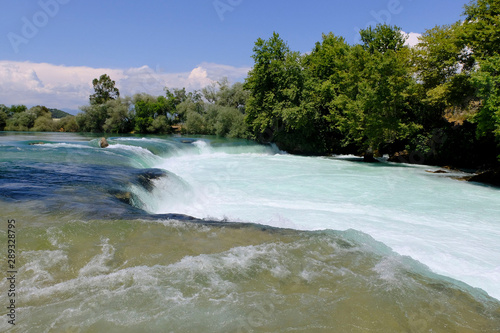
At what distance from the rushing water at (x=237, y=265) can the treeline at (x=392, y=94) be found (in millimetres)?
9252

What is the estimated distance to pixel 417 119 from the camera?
898 inches

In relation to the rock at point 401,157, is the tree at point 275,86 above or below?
above

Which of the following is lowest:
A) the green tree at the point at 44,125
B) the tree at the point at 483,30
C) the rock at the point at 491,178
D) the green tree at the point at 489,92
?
the green tree at the point at 44,125

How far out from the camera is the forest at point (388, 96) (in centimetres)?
1686

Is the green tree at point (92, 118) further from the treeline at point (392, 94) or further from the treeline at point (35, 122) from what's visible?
the treeline at point (392, 94)

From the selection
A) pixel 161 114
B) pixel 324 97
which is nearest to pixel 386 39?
pixel 324 97

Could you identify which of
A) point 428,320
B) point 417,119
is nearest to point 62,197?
point 428,320

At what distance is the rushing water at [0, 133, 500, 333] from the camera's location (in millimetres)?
3420

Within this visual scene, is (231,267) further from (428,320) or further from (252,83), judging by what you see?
(252,83)

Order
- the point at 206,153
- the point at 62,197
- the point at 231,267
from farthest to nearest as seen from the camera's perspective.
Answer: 1. the point at 206,153
2. the point at 62,197
3. the point at 231,267

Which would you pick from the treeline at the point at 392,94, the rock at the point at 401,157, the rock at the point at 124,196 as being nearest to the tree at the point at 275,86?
the treeline at the point at 392,94

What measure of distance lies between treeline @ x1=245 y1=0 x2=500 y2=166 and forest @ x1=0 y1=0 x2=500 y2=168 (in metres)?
0.07

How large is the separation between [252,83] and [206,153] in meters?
9.64

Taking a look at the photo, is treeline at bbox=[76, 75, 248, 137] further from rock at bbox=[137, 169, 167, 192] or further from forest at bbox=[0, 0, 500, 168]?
rock at bbox=[137, 169, 167, 192]
